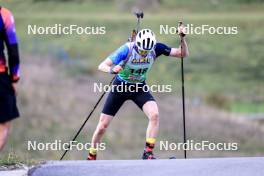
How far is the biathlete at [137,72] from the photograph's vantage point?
10453 millimetres

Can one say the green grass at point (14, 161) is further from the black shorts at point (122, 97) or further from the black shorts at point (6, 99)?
the black shorts at point (6, 99)

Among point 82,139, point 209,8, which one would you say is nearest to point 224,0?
point 209,8

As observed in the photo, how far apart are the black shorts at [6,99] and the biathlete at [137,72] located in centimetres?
217

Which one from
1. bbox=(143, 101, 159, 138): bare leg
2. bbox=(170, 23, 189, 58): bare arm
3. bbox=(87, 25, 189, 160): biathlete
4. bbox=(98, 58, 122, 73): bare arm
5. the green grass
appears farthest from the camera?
bbox=(170, 23, 189, 58): bare arm

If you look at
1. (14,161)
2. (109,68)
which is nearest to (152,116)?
(109,68)

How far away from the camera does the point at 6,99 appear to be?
834cm

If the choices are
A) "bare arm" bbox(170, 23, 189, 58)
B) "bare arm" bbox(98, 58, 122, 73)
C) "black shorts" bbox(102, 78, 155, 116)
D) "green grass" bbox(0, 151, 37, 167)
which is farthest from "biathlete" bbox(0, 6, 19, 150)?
"bare arm" bbox(170, 23, 189, 58)

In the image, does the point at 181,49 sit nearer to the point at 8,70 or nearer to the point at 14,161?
the point at 14,161

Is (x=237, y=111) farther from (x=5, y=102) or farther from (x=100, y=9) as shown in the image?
(x=5, y=102)

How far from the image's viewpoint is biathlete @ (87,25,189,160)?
10.5 meters

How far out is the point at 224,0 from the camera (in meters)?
35.6

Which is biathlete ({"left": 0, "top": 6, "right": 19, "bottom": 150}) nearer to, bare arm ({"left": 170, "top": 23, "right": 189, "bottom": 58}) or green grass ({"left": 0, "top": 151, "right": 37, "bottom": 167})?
green grass ({"left": 0, "top": 151, "right": 37, "bottom": 167})

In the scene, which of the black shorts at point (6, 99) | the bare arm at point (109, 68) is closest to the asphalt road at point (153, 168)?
the black shorts at point (6, 99)

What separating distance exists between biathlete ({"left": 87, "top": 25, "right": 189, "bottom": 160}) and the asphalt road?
1.40 meters
